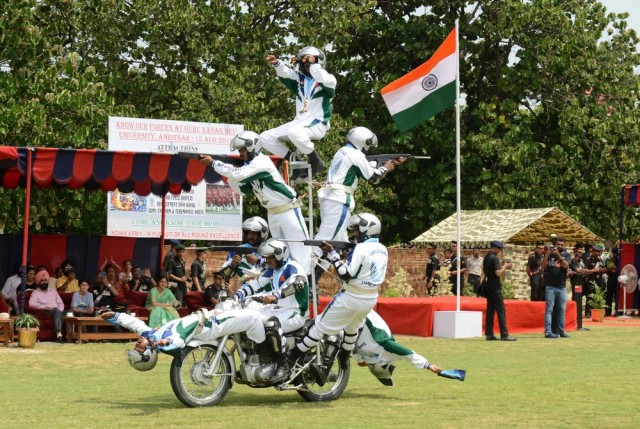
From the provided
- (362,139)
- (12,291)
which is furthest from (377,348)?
(12,291)

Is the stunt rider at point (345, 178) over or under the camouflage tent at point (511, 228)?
under

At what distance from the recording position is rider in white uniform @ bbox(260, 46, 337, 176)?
16422 mm

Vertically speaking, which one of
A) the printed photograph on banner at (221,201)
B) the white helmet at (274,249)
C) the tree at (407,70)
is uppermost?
the tree at (407,70)

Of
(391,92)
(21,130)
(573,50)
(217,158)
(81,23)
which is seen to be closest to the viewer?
(217,158)

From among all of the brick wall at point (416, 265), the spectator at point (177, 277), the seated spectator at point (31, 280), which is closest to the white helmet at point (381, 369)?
the seated spectator at point (31, 280)

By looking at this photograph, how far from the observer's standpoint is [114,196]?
105ft

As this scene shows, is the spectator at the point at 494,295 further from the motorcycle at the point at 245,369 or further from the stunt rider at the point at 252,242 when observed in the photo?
the motorcycle at the point at 245,369

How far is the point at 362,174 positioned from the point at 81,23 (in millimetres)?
22554

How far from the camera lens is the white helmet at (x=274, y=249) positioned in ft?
42.4

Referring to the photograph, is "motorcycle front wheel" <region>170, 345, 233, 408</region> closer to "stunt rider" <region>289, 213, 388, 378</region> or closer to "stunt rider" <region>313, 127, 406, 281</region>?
"stunt rider" <region>289, 213, 388, 378</region>

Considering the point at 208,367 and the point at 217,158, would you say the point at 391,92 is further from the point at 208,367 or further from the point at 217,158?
the point at 208,367

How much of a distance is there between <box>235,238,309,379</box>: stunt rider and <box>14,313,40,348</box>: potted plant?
26.2ft

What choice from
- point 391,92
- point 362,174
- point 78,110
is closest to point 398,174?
point 78,110

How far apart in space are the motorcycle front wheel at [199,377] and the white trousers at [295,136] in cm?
469
